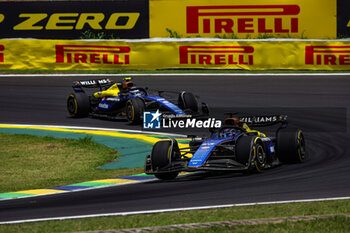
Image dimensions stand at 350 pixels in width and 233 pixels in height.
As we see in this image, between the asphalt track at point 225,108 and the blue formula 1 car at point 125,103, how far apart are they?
0.47 m

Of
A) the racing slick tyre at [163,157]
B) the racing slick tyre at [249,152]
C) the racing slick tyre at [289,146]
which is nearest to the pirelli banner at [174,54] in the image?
the racing slick tyre at [289,146]

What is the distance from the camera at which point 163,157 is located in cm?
1335

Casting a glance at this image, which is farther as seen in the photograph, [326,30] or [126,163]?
[326,30]

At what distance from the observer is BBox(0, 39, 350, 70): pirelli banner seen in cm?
2903

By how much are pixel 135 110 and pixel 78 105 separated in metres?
2.55

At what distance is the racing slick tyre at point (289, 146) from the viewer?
14344 millimetres

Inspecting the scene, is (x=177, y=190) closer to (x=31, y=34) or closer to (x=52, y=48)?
(x=52, y=48)

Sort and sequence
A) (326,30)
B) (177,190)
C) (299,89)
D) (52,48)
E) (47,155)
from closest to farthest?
(177,190) < (47,155) < (299,89) < (52,48) < (326,30)

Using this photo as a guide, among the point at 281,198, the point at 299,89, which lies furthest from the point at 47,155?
the point at 299,89

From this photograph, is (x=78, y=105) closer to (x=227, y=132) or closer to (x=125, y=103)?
(x=125, y=103)

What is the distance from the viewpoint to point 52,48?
101 ft

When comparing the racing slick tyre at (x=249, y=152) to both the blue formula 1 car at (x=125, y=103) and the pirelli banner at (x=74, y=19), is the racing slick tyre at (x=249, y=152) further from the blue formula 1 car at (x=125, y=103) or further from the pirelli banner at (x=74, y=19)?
the pirelli banner at (x=74, y=19)

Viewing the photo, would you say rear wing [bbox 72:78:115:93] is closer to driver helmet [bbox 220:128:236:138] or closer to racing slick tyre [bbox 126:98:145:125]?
racing slick tyre [bbox 126:98:145:125]

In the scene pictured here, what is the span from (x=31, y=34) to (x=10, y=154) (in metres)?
17.0
